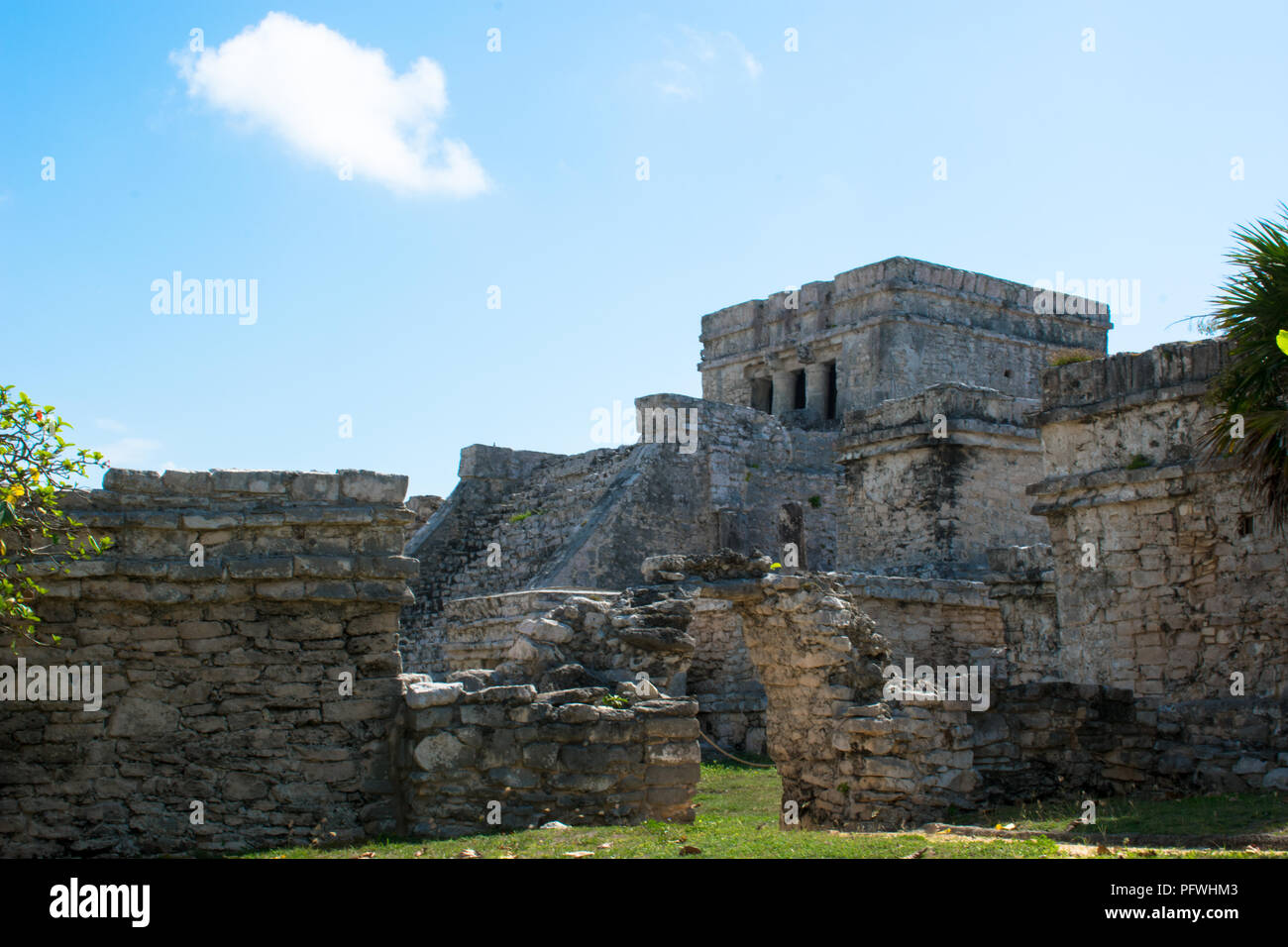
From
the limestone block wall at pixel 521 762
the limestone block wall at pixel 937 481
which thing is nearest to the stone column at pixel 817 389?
the limestone block wall at pixel 937 481

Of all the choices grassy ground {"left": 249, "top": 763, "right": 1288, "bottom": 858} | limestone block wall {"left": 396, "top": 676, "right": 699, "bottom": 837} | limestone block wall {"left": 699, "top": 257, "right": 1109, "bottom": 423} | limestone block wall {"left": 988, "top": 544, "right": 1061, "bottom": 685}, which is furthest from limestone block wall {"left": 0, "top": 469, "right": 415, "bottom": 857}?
limestone block wall {"left": 699, "top": 257, "right": 1109, "bottom": 423}

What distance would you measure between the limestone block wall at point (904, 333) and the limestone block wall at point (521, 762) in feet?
59.1

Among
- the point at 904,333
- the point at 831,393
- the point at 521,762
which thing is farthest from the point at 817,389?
the point at 521,762

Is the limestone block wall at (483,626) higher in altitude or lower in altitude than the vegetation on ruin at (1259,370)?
lower

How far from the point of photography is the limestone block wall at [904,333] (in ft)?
88.0

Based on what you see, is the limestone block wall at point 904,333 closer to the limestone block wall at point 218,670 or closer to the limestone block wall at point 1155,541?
the limestone block wall at point 1155,541

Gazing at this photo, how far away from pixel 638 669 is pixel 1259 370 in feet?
16.5

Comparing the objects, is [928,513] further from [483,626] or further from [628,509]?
[483,626]

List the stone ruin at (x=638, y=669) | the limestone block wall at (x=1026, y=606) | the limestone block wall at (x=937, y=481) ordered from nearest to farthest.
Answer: the stone ruin at (x=638, y=669), the limestone block wall at (x=1026, y=606), the limestone block wall at (x=937, y=481)

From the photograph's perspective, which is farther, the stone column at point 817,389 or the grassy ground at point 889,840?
the stone column at point 817,389

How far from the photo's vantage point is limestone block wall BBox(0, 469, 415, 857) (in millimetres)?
8117

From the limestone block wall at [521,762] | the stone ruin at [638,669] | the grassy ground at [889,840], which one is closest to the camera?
the grassy ground at [889,840]

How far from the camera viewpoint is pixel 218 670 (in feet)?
27.7

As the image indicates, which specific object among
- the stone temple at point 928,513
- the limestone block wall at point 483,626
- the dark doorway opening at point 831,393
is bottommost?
the limestone block wall at point 483,626
